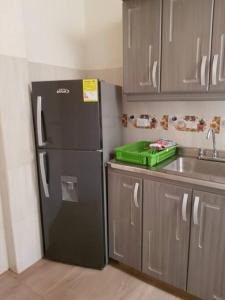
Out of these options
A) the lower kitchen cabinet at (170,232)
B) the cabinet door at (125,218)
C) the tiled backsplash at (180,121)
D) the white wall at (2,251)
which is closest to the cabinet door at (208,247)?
the lower kitchen cabinet at (170,232)

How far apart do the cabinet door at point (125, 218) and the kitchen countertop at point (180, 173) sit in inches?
3.1

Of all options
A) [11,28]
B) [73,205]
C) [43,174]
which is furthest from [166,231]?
[11,28]

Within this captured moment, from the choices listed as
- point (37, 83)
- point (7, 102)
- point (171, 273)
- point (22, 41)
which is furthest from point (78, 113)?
point (171, 273)

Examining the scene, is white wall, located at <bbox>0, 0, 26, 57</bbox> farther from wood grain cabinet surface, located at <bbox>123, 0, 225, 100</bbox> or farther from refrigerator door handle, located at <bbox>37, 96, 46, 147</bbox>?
wood grain cabinet surface, located at <bbox>123, 0, 225, 100</bbox>

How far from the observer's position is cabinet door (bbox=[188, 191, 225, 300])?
139cm

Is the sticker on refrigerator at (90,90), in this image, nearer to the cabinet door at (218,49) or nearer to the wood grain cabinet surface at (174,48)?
the wood grain cabinet surface at (174,48)

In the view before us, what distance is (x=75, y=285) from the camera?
183 cm

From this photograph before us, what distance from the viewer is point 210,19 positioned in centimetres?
147

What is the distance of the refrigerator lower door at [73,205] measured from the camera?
1.84 meters

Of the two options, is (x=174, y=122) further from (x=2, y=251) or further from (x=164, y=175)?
(x=2, y=251)

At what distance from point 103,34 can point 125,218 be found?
5.75 ft

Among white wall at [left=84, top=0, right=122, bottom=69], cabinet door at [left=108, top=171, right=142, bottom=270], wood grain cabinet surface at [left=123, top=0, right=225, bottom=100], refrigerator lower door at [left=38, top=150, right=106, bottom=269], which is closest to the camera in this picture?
wood grain cabinet surface at [left=123, top=0, right=225, bottom=100]

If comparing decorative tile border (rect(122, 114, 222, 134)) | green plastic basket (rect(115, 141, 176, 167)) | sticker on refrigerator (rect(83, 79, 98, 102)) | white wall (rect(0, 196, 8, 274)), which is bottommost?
white wall (rect(0, 196, 8, 274))

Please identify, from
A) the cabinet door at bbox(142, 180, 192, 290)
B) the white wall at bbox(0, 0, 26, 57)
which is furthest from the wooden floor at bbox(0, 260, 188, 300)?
the white wall at bbox(0, 0, 26, 57)
